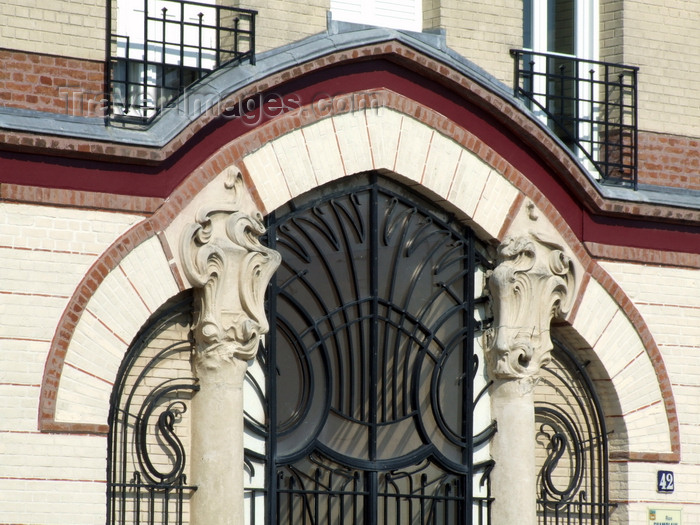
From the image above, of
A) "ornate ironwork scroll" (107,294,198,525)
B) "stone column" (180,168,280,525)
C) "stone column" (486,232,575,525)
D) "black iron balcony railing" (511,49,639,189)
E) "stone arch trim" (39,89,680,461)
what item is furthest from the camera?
"black iron balcony railing" (511,49,639,189)

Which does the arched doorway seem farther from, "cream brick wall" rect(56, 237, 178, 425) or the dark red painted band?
the dark red painted band

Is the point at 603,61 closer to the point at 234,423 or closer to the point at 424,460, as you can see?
the point at 424,460

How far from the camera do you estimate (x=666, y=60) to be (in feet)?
42.4

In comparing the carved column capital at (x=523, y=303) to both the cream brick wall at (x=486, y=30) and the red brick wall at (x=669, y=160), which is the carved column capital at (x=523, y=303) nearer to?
the red brick wall at (x=669, y=160)

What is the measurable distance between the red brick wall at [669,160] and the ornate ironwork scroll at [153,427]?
177 inches

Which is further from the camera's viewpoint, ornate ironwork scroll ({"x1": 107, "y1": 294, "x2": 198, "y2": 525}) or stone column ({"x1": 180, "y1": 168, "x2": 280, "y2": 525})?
A: stone column ({"x1": 180, "y1": 168, "x2": 280, "y2": 525})

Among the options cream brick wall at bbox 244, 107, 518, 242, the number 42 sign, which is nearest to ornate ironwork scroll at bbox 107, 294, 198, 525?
cream brick wall at bbox 244, 107, 518, 242

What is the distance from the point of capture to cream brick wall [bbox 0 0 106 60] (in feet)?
33.4

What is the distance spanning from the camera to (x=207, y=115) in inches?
414

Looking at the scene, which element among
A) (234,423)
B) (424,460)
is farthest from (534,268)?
(234,423)

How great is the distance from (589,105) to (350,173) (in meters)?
2.85

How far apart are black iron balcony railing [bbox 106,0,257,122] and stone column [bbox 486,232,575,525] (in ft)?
9.27

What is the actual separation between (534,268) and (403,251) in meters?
1.11

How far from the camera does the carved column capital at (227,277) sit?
10.5 metres
